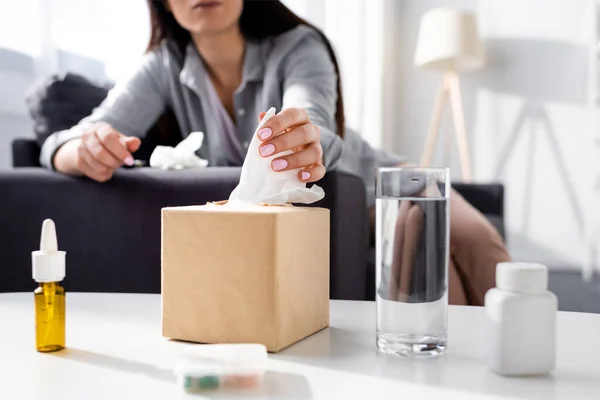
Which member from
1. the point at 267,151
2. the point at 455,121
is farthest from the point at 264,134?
the point at 455,121

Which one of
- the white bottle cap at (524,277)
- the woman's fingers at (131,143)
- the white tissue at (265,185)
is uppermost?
the woman's fingers at (131,143)

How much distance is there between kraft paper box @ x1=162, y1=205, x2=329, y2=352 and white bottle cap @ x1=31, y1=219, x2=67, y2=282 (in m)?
0.08

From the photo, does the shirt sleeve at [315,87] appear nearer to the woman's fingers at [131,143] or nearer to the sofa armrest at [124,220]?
the sofa armrest at [124,220]

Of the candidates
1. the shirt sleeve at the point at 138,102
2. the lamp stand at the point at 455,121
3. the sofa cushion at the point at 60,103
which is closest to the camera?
the shirt sleeve at the point at 138,102

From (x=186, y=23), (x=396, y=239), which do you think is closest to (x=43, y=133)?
(x=186, y=23)

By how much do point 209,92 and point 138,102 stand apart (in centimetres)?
16

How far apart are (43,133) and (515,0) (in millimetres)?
2678

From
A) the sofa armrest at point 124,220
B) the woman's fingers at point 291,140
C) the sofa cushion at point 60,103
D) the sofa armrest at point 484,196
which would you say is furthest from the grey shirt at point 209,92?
the sofa armrest at point 484,196

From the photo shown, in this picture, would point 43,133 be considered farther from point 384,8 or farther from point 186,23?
point 384,8

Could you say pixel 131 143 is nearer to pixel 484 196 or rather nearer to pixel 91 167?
pixel 91 167

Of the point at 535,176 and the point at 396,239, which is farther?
the point at 535,176

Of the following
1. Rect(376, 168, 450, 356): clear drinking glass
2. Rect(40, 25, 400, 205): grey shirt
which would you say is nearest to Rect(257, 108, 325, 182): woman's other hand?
Rect(376, 168, 450, 356): clear drinking glass

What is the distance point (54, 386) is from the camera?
0.42 meters

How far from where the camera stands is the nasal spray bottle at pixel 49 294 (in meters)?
0.51
